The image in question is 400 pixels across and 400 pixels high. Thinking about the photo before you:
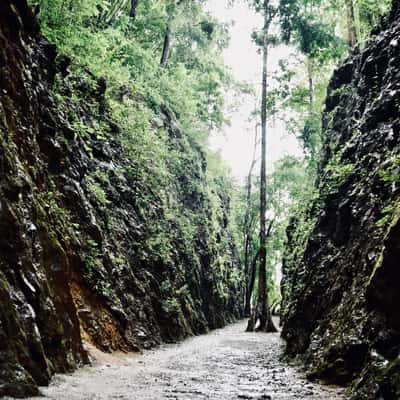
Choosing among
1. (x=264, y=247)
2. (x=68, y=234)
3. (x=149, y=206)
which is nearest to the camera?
(x=68, y=234)

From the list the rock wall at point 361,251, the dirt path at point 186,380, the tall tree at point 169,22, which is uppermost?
the tall tree at point 169,22

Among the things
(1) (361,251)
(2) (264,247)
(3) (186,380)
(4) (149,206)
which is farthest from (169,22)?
(3) (186,380)

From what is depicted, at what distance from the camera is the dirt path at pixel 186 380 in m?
5.05

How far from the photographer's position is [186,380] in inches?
253

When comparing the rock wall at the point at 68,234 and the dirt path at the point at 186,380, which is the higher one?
the rock wall at the point at 68,234

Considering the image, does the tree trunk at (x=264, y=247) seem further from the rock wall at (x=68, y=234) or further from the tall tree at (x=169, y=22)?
the tall tree at (x=169, y=22)

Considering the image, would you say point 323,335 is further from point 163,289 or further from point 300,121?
point 300,121

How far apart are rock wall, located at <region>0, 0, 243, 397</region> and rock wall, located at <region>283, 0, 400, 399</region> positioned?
3.92 m

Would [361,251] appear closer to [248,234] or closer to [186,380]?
[186,380]

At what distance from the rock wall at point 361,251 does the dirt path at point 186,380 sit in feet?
2.14

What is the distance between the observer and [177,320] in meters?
14.2

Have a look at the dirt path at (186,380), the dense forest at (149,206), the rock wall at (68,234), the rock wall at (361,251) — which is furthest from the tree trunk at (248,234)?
the dirt path at (186,380)

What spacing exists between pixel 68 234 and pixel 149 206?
271 inches

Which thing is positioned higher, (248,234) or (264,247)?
(248,234)
